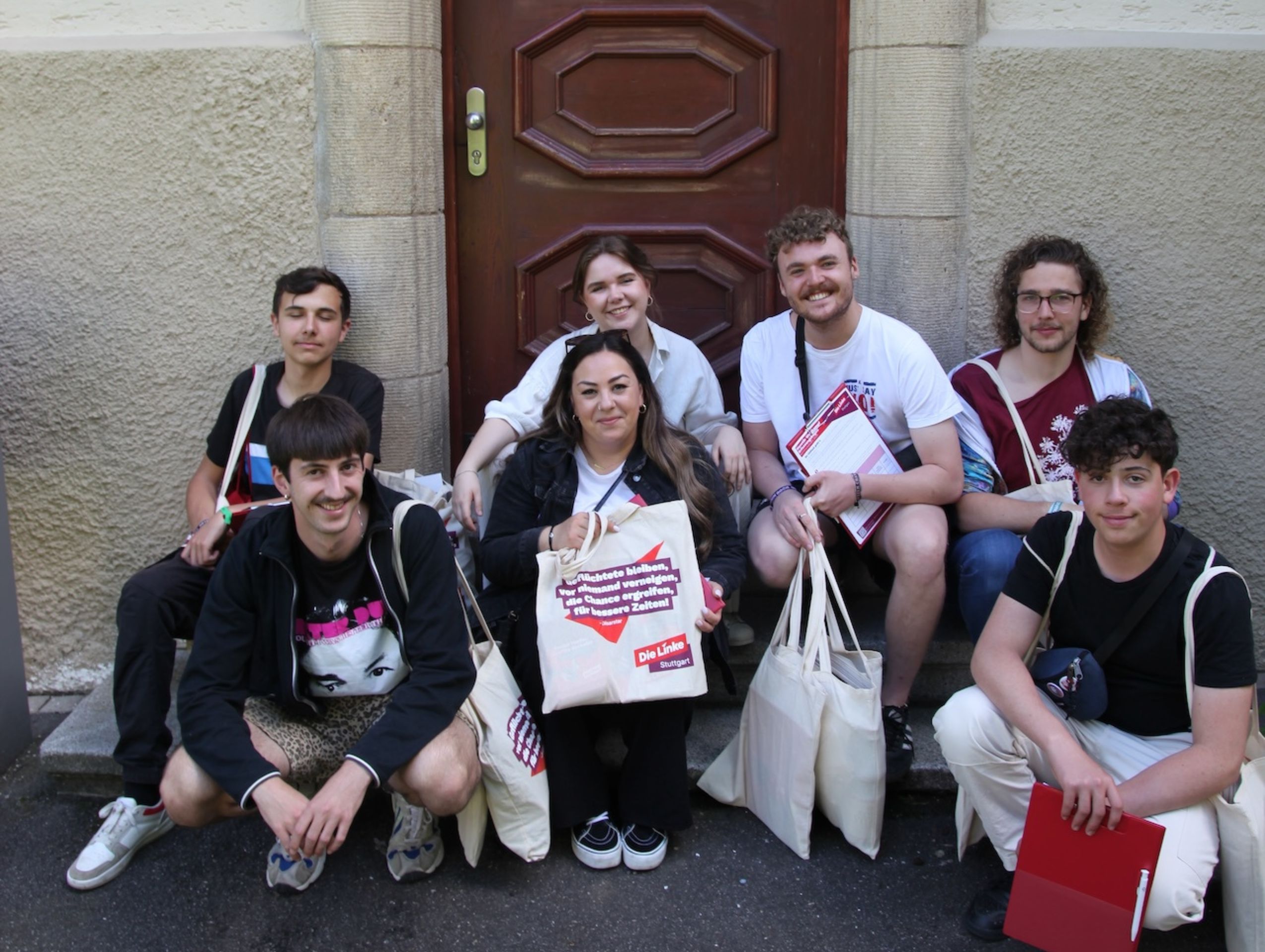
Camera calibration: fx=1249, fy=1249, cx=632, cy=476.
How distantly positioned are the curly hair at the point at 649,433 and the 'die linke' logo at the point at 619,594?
0.21 metres

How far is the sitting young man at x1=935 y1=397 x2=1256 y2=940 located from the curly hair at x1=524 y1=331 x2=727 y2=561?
757 mm

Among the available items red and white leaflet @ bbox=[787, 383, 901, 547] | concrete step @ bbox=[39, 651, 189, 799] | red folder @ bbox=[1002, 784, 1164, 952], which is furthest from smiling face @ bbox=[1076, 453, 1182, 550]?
concrete step @ bbox=[39, 651, 189, 799]

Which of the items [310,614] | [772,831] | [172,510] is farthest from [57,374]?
[772,831]

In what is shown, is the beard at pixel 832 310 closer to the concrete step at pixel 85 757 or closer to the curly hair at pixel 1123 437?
the curly hair at pixel 1123 437

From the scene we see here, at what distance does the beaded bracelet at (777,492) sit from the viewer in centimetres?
340

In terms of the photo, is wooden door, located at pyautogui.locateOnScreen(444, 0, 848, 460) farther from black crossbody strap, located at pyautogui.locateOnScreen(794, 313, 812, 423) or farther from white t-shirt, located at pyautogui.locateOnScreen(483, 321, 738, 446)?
black crossbody strap, located at pyautogui.locateOnScreen(794, 313, 812, 423)

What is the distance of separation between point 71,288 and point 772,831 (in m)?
2.60

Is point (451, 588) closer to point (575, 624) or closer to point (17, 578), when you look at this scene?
point (575, 624)

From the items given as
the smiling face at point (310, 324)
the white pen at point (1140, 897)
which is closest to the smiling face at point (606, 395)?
the smiling face at point (310, 324)

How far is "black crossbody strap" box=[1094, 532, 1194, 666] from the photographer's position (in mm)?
2611

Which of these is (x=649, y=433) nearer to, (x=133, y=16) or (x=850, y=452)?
(x=850, y=452)

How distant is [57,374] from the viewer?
3.83 meters

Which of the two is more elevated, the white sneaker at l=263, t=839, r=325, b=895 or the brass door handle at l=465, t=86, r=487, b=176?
the brass door handle at l=465, t=86, r=487, b=176

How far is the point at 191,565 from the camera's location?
326cm
